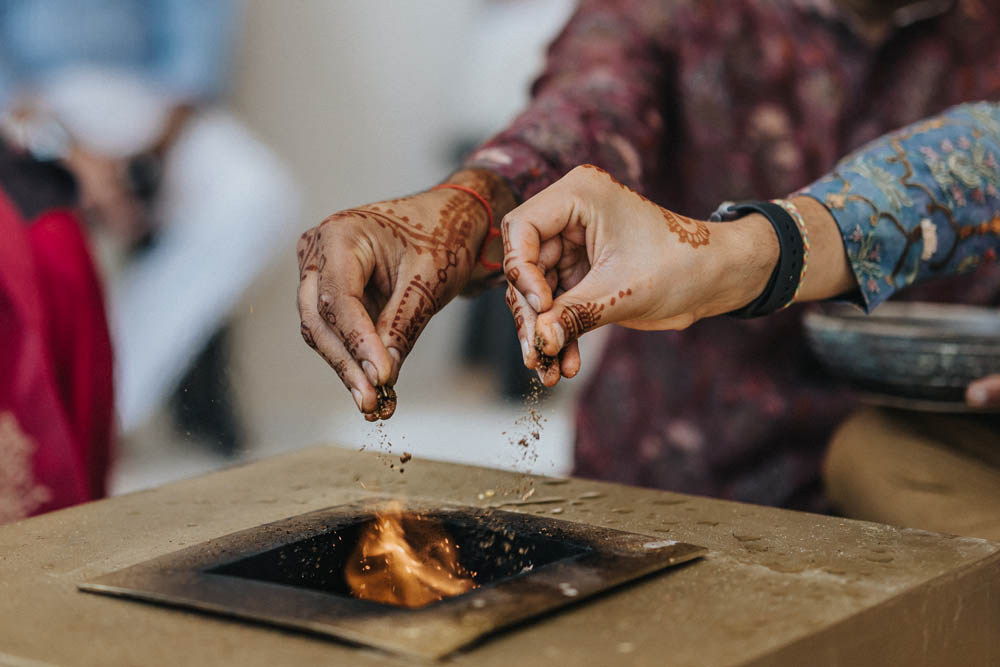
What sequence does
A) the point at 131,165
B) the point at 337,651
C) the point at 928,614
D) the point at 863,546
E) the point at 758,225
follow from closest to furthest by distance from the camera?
the point at 337,651 < the point at 928,614 < the point at 863,546 < the point at 758,225 < the point at 131,165

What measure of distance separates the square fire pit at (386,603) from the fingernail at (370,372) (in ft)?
0.48

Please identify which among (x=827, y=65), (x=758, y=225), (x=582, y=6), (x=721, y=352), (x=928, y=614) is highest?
(x=582, y=6)

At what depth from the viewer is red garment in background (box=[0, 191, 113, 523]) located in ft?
3.95

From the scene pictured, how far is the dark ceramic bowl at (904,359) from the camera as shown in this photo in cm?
117

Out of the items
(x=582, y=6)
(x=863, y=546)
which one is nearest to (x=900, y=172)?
(x=863, y=546)

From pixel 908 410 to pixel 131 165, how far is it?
2382 mm

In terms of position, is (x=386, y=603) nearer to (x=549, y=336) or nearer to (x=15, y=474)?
(x=549, y=336)

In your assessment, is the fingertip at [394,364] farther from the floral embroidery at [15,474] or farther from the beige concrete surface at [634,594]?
the floral embroidery at [15,474]

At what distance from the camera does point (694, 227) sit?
3.11 ft

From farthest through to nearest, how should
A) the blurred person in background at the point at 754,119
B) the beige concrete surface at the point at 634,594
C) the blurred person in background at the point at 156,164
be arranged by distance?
the blurred person in background at the point at 156,164
the blurred person in background at the point at 754,119
the beige concrete surface at the point at 634,594

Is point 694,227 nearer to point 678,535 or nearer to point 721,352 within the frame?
point 678,535

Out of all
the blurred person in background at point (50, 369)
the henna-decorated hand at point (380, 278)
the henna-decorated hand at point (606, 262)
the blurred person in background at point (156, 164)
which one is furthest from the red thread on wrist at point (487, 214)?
the blurred person in background at point (156, 164)

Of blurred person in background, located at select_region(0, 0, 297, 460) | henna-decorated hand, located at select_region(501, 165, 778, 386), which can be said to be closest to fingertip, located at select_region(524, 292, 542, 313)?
henna-decorated hand, located at select_region(501, 165, 778, 386)

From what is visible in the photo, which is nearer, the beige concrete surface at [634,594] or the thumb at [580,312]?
the beige concrete surface at [634,594]
